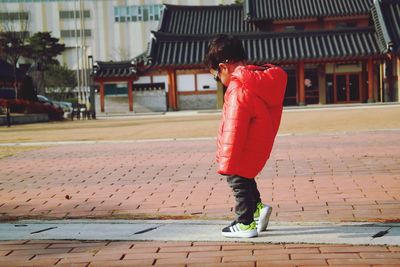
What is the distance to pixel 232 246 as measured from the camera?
10.1ft

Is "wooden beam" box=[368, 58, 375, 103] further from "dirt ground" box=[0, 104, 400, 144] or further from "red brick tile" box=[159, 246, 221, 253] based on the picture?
"red brick tile" box=[159, 246, 221, 253]

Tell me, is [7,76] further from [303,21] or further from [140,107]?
[303,21]

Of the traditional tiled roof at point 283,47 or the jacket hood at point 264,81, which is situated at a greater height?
the traditional tiled roof at point 283,47

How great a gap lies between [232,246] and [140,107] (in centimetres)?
2914

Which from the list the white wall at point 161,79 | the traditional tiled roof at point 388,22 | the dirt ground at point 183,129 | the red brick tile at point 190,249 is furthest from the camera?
the white wall at point 161,79

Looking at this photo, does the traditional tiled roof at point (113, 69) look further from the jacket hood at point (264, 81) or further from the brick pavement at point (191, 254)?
the brick pavement at point (191, 254)

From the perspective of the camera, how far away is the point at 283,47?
2988 cm

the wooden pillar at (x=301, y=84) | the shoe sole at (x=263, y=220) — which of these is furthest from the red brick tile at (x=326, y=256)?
the wooden pillar at (x=301, y=84)

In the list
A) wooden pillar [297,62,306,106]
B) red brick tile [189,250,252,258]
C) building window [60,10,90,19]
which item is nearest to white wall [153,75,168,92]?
wooden pillar [297,62,306,106]

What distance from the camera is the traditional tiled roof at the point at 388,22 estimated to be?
88.9 ft

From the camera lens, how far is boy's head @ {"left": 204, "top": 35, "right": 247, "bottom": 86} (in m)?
3.29

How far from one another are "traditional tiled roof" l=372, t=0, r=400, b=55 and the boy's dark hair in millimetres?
25749

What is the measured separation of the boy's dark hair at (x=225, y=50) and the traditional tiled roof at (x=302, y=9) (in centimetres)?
2989

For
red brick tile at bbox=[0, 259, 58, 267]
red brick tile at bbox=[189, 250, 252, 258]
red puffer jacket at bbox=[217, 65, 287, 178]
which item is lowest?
red brick tile at bbox=[189, 250, 252, 258]
